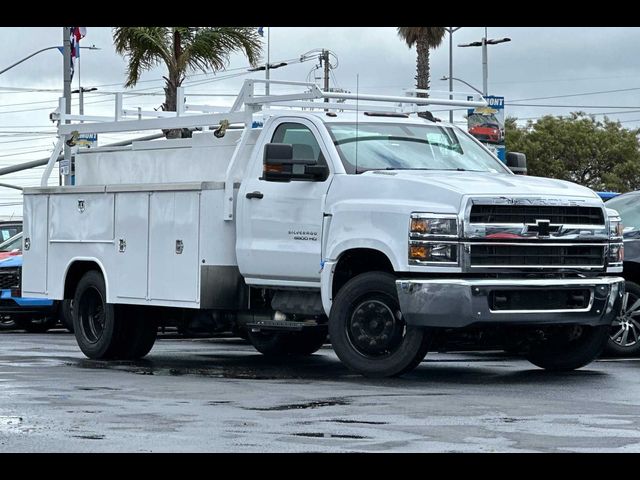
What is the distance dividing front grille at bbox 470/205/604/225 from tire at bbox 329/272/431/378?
95 cm

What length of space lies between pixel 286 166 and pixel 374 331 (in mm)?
1739

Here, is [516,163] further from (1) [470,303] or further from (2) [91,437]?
(2) [91,437]

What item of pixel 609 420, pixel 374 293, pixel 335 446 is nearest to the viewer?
pixel 335 446

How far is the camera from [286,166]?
13.4m

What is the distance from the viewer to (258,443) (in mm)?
8453

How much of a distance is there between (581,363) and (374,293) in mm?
2174

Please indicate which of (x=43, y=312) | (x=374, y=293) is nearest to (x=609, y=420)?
(x=374, y=293)

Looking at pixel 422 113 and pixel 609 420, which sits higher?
pixel 422 113

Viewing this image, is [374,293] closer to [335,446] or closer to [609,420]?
[609,420]

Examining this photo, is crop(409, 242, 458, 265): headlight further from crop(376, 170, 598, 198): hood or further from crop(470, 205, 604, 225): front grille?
crop(376, 170, 598, 198): hood

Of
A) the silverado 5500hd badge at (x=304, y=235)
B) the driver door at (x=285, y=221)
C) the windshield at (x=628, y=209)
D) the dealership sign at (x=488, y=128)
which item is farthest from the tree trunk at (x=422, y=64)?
the silverado 5500hd badge at (x=304, y=235)

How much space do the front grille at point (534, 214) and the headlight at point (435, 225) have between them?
0.59 feet

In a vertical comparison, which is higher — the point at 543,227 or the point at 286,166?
the point at 286,166

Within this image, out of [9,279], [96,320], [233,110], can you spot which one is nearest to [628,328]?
[233,110]
